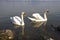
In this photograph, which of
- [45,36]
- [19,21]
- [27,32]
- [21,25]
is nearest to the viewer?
[45,36]

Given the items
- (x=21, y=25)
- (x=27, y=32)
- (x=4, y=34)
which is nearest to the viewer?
(x=4, y=34)

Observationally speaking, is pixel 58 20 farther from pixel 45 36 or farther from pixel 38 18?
pixel 45 36

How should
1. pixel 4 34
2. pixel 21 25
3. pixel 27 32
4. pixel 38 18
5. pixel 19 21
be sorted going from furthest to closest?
pixel 38 18, pixel 19 21, pixel 21 25, pixel 27 32, pixel 4 34

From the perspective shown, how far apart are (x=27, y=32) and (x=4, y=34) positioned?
7.14 feet

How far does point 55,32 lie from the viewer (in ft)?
42.8

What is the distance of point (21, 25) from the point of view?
15.6 meters

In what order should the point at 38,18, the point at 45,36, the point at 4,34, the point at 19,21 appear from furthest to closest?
the point at 38,18
the point at 19,21
the point at 45,36
the point at 4,34

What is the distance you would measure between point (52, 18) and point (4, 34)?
6195 mm

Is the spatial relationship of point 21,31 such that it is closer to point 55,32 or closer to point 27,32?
point 27,32

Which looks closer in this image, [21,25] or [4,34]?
[4,34]

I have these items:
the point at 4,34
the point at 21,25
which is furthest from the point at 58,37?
the point at 21,25

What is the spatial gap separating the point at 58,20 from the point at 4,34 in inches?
226

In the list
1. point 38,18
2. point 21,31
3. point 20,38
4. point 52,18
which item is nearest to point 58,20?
point 52,18

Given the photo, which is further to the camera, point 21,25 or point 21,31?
point 21,25
